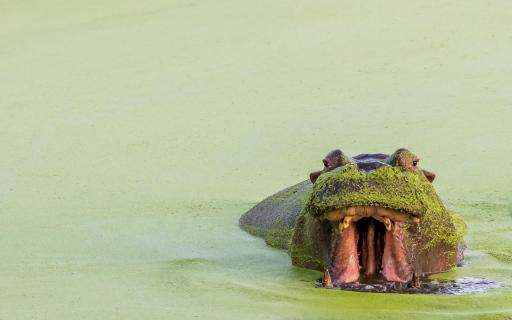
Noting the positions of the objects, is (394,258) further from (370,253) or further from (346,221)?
(346,221)

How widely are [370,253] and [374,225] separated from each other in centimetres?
12

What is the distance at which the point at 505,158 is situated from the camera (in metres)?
7.58

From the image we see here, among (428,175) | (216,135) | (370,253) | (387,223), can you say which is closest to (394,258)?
(370,253)

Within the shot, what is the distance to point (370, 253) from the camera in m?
5.12

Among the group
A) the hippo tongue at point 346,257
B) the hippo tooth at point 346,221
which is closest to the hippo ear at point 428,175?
the hippo tongue at point 346,257

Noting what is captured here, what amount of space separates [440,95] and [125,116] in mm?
2119

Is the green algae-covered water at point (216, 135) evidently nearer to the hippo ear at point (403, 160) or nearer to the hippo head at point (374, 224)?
the hippo head at point (374, 224)

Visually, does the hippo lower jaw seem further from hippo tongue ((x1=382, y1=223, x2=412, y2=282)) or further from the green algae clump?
the green algae clump

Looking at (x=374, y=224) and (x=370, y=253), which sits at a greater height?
(x=374, y=224)

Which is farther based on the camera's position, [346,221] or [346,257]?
[346,257]

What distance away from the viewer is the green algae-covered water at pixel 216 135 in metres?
5.03

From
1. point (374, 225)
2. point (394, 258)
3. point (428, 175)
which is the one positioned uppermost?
point (428, 175)

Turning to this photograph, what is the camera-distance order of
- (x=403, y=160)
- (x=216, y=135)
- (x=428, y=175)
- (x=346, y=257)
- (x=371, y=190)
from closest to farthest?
1. (x=371, y=190)
2. (x=346, y=257)
3. (x=403, y=160)
4. (x=428, y=175)
5. (x=216, y=135)

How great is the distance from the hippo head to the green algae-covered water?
14cm
